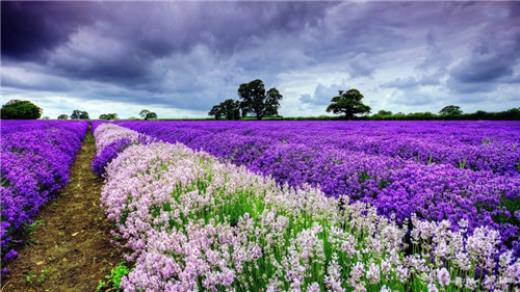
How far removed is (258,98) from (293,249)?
58085 mm

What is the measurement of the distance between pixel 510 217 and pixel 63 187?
28.7 feet

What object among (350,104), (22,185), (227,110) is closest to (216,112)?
(227,110)

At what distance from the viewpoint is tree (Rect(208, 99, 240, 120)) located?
6119 cm

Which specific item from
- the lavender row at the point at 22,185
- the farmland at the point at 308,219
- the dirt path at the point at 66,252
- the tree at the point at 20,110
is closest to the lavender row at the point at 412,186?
the farmland at the point at 308,219

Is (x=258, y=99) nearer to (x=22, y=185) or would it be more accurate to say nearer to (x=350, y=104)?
(x=350, y=104)

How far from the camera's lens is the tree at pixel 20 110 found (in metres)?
52.5

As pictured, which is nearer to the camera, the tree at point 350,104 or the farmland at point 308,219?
the farmland at point 308,219

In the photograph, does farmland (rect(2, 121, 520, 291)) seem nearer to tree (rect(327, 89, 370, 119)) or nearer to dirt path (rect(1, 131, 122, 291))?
dirt path (rect(1, 131, 122, 291))

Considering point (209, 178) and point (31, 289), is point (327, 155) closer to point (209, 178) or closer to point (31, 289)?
point (209, 178)

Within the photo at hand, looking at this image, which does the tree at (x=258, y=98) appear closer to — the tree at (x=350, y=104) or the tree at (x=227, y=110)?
the tree at (x=227, y=110)

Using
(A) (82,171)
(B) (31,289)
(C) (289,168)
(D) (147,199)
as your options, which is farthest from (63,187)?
(C) (289,168)

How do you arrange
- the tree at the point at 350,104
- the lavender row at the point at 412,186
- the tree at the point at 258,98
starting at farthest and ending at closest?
1. the tree at the point at 258,98
2. the tree at the point at 350,104
3. the lavender row at the point at 412,186

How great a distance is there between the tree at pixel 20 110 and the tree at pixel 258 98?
136ft

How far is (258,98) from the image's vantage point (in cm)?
5903
